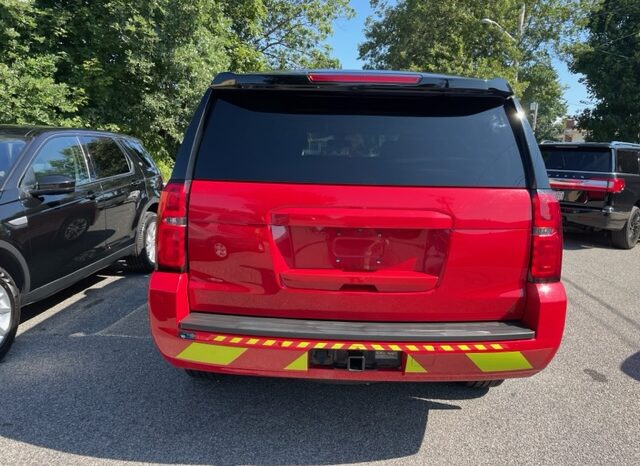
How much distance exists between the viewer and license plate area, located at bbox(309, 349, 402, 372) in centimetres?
243

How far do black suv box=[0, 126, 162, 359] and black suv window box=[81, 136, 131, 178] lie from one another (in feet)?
0.04

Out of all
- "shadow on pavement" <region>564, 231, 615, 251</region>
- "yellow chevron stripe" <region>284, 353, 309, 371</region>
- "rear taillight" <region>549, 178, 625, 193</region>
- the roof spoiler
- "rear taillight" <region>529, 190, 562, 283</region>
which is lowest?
"shadow on pavement" <region>564, 231, 615, 251</region>

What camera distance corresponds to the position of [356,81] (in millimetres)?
2479

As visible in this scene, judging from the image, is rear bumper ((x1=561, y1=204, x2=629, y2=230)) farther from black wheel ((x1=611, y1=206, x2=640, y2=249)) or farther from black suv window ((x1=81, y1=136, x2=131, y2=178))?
black suv window ((x1=81, y1=136, x2=131, y2=178))

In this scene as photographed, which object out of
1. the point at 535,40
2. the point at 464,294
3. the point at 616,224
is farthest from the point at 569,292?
the point at 535,40

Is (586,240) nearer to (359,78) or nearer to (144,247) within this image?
(144,247)

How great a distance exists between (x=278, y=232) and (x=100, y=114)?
36.9 ft

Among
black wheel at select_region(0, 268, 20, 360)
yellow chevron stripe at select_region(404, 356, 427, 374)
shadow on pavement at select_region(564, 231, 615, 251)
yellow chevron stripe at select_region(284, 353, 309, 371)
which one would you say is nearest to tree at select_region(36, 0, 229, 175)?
black wheel at select_region(0, 268, 20, 360)


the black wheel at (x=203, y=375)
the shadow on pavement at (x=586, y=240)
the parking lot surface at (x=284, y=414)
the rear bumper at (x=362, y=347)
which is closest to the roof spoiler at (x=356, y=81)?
the rear bumper at (x=362, y=347)

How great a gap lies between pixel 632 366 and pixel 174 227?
364 cm

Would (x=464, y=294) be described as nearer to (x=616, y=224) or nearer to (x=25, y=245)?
(x=25, y=245)

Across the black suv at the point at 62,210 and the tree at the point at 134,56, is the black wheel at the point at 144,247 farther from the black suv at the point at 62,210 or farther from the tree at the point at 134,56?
the tree at the point at 134,56

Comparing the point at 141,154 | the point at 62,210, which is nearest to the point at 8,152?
the point at 62,210

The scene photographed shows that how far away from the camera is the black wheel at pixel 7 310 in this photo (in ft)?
12.2
